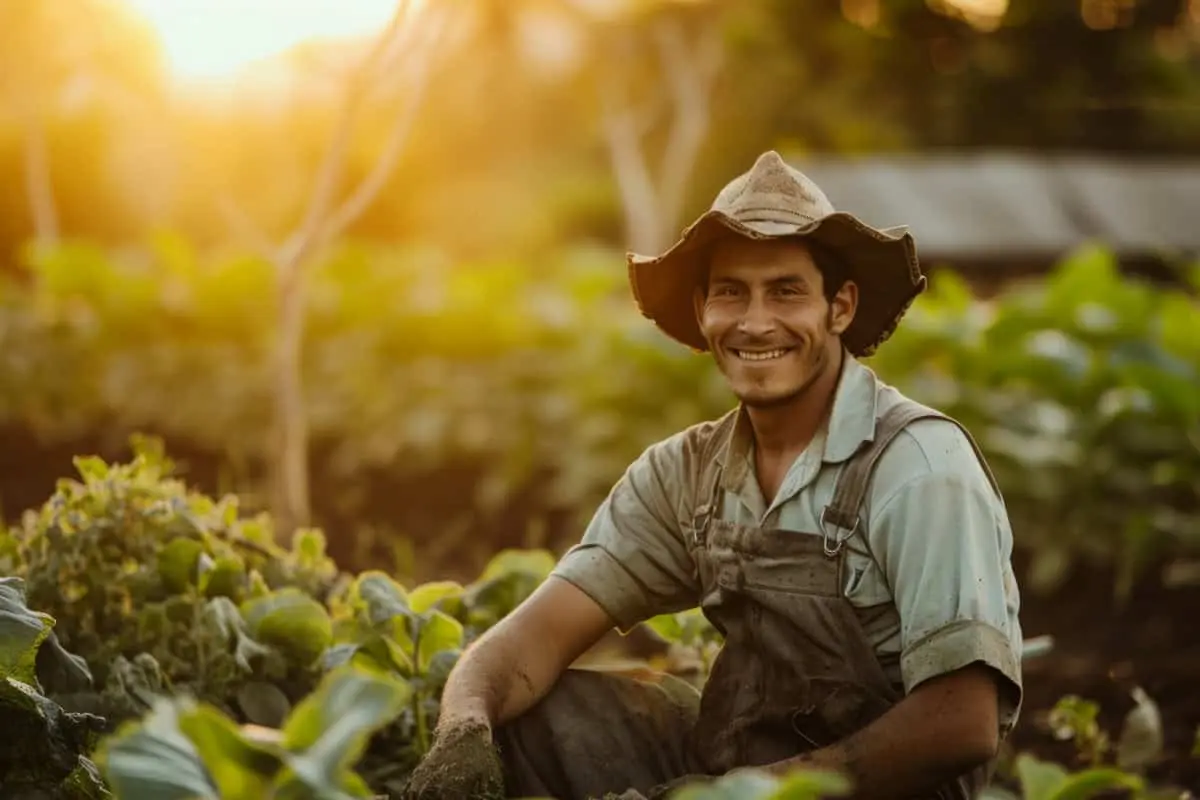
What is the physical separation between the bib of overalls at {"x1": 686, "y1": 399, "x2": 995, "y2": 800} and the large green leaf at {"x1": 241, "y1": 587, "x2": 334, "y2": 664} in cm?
82

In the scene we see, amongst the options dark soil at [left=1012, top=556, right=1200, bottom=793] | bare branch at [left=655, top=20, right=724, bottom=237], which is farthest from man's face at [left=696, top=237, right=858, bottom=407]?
bare branch at [left=655, top=20, right=724, bottom=237]

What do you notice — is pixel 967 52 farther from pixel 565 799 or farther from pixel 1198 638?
pixel 565 799

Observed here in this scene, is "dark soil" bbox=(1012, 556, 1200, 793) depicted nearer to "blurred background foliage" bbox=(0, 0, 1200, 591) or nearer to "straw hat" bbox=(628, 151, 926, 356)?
"blurred background foliage" bbox=(0, 0, 1200, 591)

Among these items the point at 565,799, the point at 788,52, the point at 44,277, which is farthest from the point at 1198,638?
the point at 788,52

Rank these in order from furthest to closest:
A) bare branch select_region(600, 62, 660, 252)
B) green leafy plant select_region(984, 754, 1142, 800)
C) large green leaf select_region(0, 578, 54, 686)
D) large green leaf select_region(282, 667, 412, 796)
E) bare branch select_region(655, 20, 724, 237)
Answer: bare branch select_region(655, 20, 724, 237) < bare branch select_region(600, 62, 660, 252) < large green leaf select_region(0, 578, 54, 686) < green leafy plant select_region(984, 754, 1142, 800) < large green leaf select_region(282, 667, 412, 796)

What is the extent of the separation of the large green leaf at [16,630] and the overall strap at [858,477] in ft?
3.98

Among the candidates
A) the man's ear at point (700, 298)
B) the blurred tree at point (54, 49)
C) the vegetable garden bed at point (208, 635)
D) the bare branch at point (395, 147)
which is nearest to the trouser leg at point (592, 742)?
the vegetable garden bed at point (208, 635)

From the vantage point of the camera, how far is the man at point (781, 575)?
2578 mm

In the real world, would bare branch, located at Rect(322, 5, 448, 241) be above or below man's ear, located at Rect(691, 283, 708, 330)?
above

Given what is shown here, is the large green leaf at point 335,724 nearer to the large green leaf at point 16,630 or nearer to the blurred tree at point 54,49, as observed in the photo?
the large green leaf at point 16,630

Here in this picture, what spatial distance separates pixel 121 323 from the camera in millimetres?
9438

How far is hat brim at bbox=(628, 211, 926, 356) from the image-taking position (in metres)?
2.80

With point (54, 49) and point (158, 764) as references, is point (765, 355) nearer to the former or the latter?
point (158, 764)

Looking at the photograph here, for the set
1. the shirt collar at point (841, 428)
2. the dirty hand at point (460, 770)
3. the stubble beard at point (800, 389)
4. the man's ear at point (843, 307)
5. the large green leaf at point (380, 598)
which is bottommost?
the dirty hand at point (460, 770)
